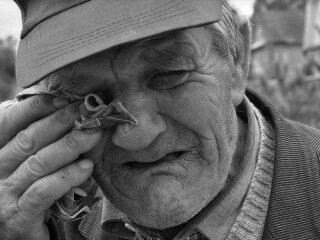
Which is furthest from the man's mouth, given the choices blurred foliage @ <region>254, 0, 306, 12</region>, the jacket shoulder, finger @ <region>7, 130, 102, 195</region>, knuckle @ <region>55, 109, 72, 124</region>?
blurred foliage @ <region>254, 0, 306, 12</region>

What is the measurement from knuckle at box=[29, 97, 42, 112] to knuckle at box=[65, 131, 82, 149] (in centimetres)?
23

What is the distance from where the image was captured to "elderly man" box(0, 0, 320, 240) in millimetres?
1925

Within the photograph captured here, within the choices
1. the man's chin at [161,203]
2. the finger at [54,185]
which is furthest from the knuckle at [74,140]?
the man's chin at [161,203]

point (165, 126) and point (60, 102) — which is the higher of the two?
point (60, 102)

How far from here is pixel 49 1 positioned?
6.72 ft

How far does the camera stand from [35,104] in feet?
7.52

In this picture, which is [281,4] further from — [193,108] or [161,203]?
[161,203]

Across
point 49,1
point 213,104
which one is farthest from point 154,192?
point 49,1

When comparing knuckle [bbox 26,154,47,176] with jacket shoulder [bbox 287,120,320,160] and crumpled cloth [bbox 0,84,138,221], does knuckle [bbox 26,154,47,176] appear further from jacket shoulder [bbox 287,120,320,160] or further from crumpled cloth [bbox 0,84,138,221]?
jacket shoulder [bbox 287,120,320,160]

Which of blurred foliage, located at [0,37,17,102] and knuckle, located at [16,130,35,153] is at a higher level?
knuckle, located at [16,130,35,153]

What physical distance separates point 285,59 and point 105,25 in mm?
34443

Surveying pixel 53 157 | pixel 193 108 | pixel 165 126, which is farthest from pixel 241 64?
pixel 53 157

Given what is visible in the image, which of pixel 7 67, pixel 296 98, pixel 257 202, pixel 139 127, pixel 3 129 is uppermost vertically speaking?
pixel 139 127

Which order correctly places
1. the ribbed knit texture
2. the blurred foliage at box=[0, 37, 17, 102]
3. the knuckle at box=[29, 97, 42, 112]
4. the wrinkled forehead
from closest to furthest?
the wrinkled forehead → the knuckle at box=[29, 97, 42, 112] → the ribbed knit texture → the blurred foliage at box=[0, 37, 17, 102]
